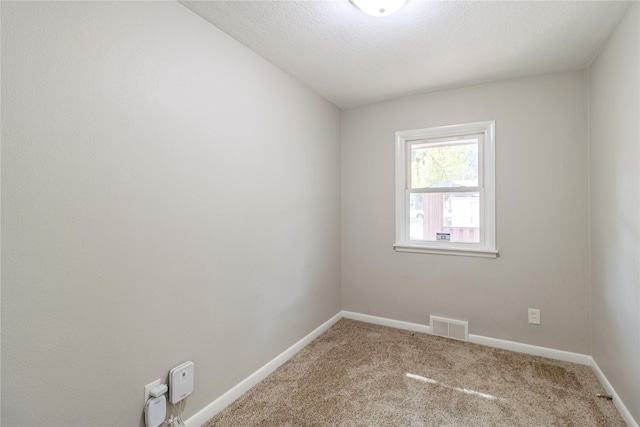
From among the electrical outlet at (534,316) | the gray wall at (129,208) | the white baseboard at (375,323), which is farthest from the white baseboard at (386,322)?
the gray wall at (129,208)

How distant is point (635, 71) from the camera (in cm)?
158

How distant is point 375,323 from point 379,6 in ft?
9.22

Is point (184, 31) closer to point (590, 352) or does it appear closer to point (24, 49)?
point (24, 49)

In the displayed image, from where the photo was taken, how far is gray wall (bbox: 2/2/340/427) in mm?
1069

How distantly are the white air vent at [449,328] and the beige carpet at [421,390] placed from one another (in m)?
0.09

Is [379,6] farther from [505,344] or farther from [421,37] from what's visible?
[505,344]

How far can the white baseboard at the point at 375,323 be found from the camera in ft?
5.68

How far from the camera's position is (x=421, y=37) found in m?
1.92

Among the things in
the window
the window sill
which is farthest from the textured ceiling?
the window sill

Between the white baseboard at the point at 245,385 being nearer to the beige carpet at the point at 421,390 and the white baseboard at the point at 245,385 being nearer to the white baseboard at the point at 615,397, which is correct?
the beige carpet at the point at 421,390

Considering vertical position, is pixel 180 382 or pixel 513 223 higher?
pixel 513 223

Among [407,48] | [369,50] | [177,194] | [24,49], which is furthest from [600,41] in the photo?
[24,49]

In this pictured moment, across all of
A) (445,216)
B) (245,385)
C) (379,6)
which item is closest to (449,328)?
(445,216)

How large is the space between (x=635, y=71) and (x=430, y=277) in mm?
2018
